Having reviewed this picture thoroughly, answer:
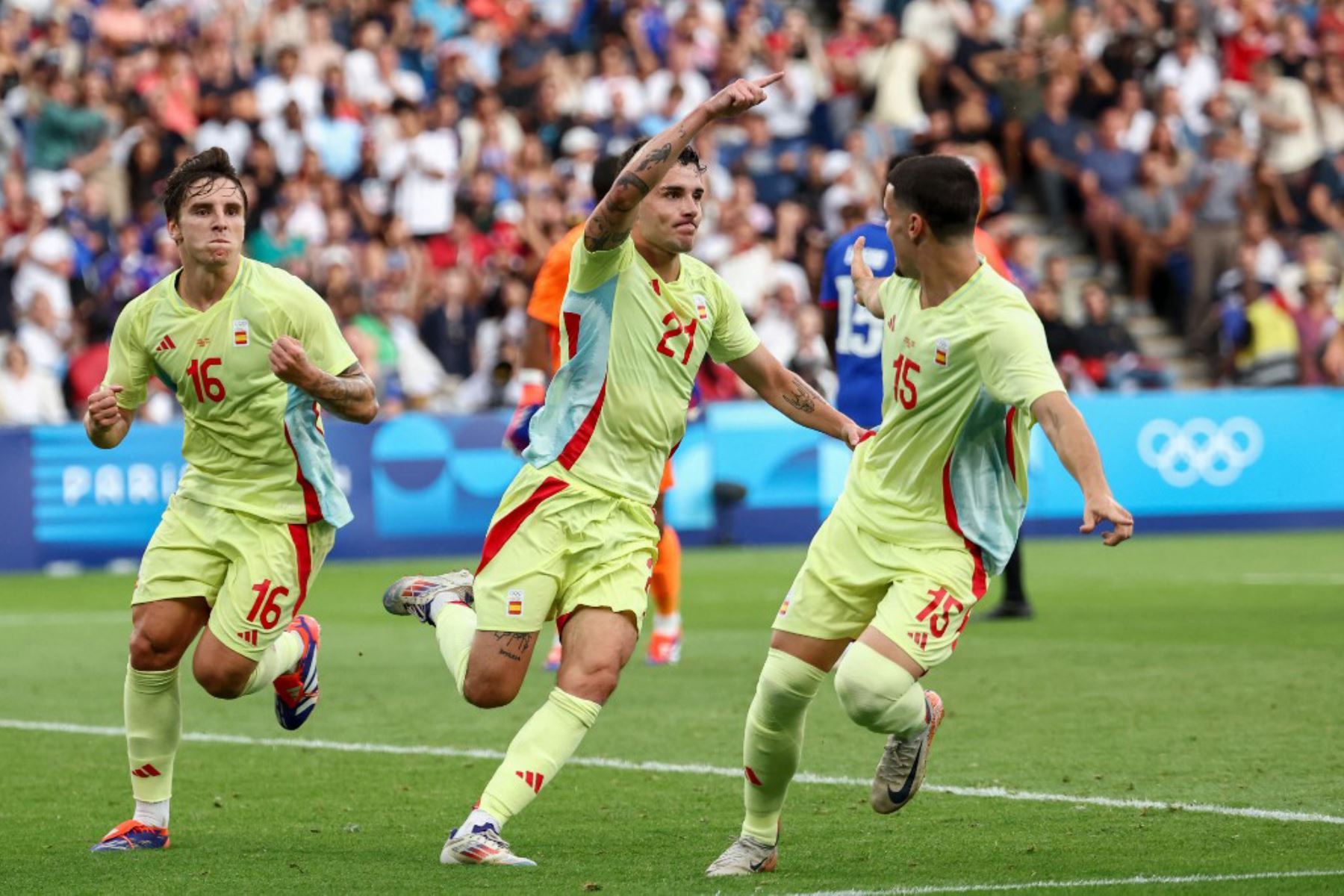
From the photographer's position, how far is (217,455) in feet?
26.0

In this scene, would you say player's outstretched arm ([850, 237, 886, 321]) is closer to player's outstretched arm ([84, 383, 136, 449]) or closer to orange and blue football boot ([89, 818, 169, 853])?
player's outstretched arm ([84, 383, 136, 449])

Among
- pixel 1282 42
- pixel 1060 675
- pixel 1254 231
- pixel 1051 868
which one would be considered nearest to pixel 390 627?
pixel 1060 675

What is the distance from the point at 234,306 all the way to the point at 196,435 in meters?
0.49

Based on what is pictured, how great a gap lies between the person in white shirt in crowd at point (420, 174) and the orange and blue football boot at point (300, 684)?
15.2 meters

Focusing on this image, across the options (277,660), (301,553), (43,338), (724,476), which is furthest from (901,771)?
(43,338)

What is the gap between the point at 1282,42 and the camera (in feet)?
92.0

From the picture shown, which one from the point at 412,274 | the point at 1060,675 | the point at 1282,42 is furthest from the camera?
the point at 1282,42

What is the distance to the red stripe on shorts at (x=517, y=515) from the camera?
736 cm

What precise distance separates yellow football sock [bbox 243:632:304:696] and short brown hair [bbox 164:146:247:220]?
5.08ft

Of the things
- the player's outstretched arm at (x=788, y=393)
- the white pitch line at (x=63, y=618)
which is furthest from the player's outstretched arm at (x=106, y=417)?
the white pitch line at (x=63, y=618)

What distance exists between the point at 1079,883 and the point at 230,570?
312cm

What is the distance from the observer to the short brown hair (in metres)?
7.72

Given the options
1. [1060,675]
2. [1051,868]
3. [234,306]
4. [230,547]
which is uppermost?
[234,306]

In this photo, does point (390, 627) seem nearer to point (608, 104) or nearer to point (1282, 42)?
point (608, 104)
